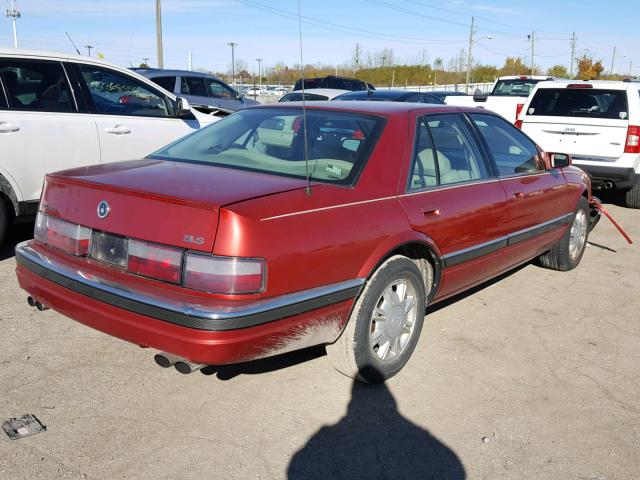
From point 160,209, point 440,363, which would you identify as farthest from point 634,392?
point 160,209

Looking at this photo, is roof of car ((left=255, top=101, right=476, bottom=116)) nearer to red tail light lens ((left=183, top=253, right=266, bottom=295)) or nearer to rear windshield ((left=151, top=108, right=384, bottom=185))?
rear windshield ((left=151, top=108, right=384, bottom=185))

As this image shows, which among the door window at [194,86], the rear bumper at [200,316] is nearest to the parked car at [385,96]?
the door window at [194,86]

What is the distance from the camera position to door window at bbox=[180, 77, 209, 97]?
1377cm

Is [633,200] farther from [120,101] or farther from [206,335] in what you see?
[206,335]

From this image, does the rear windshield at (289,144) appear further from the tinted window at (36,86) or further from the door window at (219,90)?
the door window at (219,90)

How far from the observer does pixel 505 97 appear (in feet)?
50.3

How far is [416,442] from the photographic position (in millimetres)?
2979

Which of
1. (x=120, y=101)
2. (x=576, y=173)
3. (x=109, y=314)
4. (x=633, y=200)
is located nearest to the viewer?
(x=109, y=314)

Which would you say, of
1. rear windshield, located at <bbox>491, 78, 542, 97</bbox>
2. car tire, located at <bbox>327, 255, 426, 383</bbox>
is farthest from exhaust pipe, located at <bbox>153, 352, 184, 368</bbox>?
rear windshield, located at <bbox>491, 78, 542, 97</bbox>

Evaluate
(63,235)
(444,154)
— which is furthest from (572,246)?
(63,235)

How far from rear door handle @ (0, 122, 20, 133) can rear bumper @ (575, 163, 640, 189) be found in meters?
7.14

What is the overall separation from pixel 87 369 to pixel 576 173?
4379mm

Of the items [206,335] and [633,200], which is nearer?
[206,335]

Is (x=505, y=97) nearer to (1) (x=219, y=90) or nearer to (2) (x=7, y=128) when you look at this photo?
(1) (x=219, y=90)
